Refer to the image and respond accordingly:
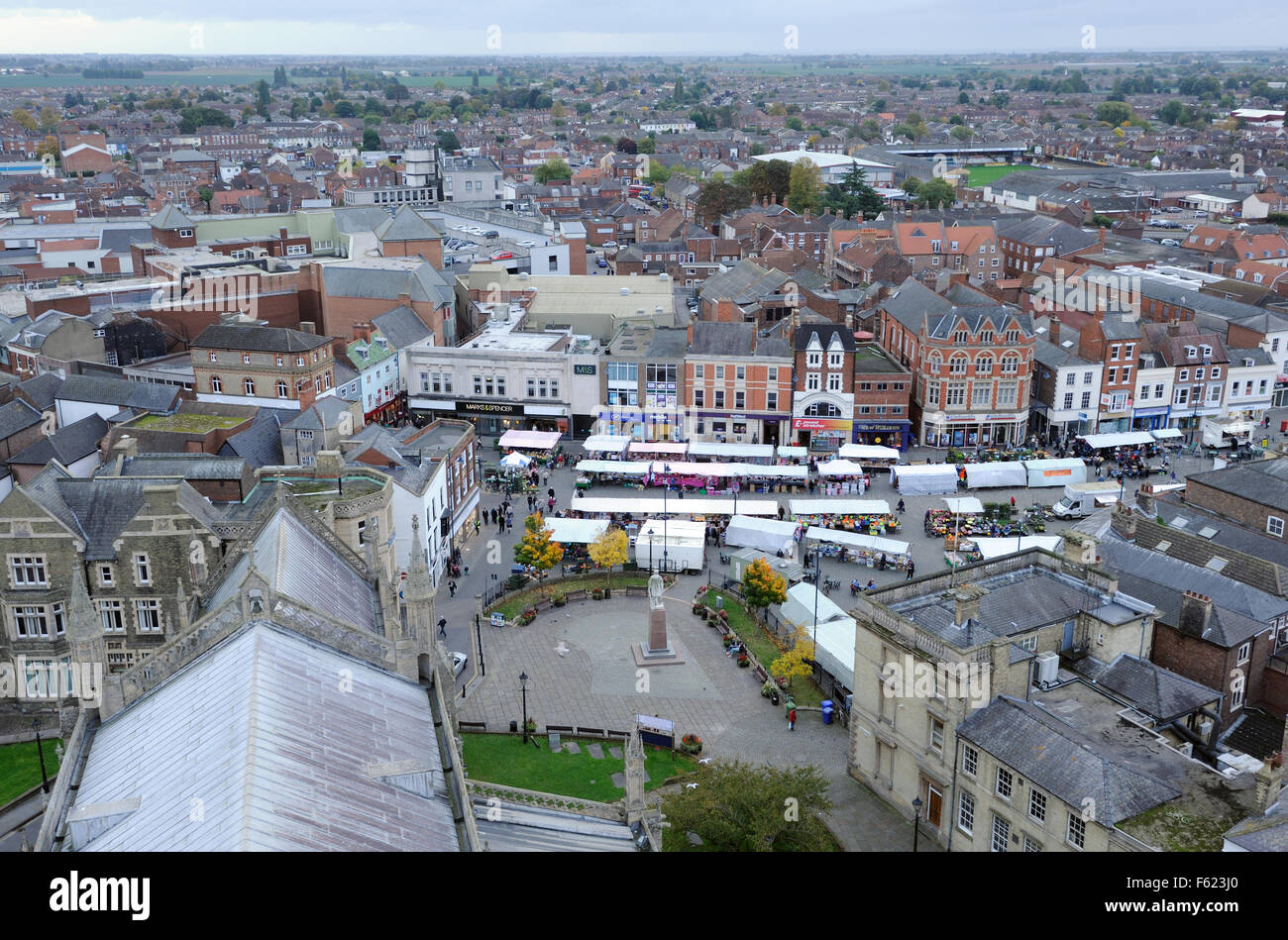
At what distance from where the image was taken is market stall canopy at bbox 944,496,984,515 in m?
58.2

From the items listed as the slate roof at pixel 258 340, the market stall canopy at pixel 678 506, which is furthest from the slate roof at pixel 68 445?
the market stall canopy at pixel 678 506

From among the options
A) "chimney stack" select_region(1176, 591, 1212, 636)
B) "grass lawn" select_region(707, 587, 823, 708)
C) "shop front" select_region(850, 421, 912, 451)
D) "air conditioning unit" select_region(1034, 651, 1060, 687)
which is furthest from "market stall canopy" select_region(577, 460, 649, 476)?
"air conditioning unit" select_region(1034, 651, 1060, 687)

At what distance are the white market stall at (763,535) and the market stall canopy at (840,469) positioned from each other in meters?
8.41

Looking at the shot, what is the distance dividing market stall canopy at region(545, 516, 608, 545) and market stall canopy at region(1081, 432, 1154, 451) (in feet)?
109

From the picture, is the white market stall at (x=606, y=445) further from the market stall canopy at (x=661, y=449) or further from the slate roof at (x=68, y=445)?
the slate roof at (x=68, y=445)

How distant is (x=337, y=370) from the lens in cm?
7000

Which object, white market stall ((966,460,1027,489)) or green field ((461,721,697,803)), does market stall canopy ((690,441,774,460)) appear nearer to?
white market stall ((966,460,1027,489))

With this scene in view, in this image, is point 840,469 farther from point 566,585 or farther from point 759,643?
point 566,585

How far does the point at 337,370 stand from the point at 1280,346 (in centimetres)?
6556

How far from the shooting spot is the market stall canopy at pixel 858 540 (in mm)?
53094

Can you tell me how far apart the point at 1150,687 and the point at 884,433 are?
40465 millimetres
